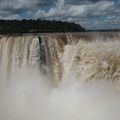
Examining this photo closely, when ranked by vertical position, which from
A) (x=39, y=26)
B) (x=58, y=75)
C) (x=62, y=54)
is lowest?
(x=58, y=75)

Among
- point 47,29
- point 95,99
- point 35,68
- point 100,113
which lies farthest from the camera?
point 47,29

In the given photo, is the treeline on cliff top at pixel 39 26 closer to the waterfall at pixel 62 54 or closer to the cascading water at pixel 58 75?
the waterfall at pixel 62 54

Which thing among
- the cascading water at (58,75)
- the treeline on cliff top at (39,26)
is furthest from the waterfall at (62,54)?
the treeline on cliff top at (39,26)

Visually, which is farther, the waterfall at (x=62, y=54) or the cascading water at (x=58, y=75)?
the waterfall at (x=62, y=54)

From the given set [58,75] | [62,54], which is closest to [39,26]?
[62,54]

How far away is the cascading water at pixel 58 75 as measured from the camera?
1848 cm

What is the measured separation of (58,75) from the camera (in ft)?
64.7

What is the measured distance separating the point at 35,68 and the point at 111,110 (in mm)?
4501

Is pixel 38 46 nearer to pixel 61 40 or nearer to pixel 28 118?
pixel 61 40

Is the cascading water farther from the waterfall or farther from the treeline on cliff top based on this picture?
the treeline on cliff top

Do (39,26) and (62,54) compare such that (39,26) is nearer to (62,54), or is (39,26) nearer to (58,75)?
(62,54)

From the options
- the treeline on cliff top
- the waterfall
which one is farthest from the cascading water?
the treeline on cliff top

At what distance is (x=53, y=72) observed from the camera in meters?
19.7

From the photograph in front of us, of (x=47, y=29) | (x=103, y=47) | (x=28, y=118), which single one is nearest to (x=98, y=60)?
(x=103, y=47)
